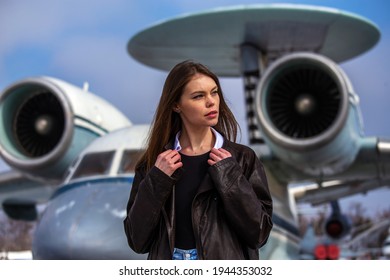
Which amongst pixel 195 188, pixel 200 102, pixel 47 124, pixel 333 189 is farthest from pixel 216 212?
pixel 333 189

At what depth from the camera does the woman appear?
1061 mm

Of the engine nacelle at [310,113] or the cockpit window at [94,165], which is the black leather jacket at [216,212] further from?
the engine nacelle at [310,113]

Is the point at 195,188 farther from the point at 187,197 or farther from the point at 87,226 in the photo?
the point at 87,226

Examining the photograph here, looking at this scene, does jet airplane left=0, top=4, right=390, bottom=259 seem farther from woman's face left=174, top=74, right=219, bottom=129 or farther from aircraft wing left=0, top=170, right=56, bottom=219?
woman's face left=174, top=74, right=219, bottom=129

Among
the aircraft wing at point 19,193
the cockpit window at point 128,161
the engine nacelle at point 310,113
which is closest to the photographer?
the cockpit window at point 128,161

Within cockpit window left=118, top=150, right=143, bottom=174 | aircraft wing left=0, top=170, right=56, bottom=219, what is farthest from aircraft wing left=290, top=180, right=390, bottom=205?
cockpit window left=118, top=150, right=143, bottom=174

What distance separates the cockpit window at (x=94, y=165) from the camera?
12.0 ft

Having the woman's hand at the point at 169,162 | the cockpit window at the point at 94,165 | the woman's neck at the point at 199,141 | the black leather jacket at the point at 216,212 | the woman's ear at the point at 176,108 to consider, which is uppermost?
the woman's ear at the point at 176,108

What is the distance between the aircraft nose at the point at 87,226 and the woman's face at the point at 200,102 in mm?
1824

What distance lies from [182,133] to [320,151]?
423 cm

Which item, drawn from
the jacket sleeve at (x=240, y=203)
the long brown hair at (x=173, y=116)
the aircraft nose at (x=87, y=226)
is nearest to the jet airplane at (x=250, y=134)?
the aircraft nose at (x=87, y=226)

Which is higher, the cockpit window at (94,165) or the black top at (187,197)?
the black top at (187,197)

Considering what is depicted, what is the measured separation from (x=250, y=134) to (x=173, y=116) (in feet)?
18.4
